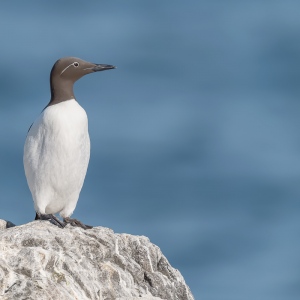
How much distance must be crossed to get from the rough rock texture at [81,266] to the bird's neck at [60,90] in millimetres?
2329

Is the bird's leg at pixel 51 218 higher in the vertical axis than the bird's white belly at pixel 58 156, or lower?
lower

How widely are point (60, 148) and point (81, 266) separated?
2903 millimetres

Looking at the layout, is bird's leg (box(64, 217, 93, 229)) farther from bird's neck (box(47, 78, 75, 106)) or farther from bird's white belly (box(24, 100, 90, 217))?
bird's neck (box(47, 78, 75, 106))

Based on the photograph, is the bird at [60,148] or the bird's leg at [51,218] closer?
the bird's leg at [51,218]

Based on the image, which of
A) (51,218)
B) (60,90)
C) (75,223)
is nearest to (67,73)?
(60,90)

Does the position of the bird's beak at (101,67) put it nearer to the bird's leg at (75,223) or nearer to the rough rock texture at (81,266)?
the bird's leg at (75,223)

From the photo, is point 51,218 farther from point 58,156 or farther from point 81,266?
point 81,266

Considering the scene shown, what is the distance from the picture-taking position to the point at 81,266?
11.7m

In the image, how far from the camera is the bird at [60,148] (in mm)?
14070

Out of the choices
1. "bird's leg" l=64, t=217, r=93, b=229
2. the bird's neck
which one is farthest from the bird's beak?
"bird's leg" l=64, t=217, r=93, b=229

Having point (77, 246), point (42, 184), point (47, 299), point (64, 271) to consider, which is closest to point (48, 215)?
point (42, 184)

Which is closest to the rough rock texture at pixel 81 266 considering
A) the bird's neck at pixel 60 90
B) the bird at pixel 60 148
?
the bird at pixel 60 148

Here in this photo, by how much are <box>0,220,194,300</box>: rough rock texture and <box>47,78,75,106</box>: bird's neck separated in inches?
91.7

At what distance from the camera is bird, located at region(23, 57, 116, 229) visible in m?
14.1
